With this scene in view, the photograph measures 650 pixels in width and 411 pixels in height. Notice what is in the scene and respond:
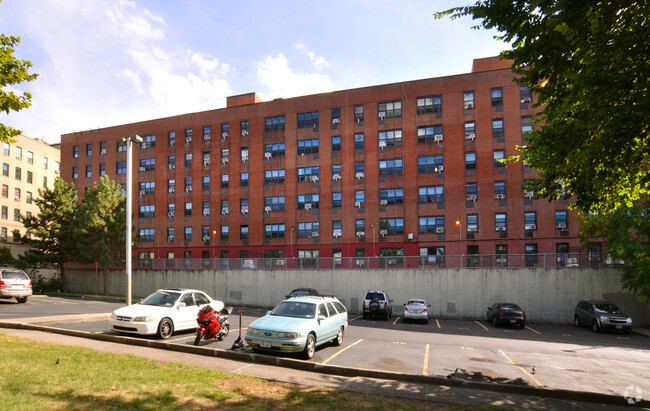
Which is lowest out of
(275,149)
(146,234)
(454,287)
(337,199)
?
(454,287)

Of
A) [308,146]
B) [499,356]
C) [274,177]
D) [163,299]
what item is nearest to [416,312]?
[499,356]

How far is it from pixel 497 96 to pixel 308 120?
18539 millimetres

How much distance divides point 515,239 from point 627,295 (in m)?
10.0

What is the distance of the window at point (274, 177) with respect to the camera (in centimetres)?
4400

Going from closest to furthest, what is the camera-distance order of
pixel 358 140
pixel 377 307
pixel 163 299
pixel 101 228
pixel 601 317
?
pixel 163 299 < pixel 601 317 < pixel 377 307 < pixel 101 228 < pixel 358 140

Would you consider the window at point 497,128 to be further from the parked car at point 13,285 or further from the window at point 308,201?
the parked car at point 13,285

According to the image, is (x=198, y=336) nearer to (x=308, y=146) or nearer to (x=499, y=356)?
(x=499, y=356)

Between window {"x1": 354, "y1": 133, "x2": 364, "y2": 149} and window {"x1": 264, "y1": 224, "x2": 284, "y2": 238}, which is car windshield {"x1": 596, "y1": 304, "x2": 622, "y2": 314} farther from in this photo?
window {"x1": 264, "y1": 224, "x2": 284, "y2": 238}

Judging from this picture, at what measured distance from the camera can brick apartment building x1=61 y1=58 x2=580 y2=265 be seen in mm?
37406

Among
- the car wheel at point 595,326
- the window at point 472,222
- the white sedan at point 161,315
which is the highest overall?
the window at point 472,222

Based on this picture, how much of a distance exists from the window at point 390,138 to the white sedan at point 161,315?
1130 inches

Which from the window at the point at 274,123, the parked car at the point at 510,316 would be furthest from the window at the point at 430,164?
the parked car at the point at 510,316

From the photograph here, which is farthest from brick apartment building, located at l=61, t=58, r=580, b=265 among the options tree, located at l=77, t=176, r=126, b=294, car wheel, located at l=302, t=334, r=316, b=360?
car wheel, located at l=302, t=334, r=316, b=360

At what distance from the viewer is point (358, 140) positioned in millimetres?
41500
